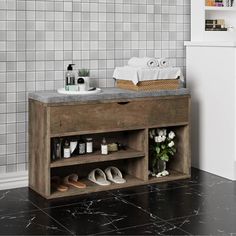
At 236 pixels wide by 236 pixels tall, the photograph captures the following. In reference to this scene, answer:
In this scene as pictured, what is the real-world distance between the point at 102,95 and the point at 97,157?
0.41 metres

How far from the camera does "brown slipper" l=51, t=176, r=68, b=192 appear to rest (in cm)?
342

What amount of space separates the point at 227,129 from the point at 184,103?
37 cm

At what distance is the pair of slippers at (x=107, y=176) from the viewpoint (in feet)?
11.8

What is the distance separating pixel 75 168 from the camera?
12.3 ft

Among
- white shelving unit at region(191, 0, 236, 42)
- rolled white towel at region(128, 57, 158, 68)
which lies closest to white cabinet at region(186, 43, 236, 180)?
white shelving unit at region(191, 0, 236, 42)

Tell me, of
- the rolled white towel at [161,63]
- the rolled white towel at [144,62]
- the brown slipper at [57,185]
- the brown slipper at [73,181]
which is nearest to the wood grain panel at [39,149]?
the brown slipper at [57,185]

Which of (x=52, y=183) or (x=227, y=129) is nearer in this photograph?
(x=52, y=183)

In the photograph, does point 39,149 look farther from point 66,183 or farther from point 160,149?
point 160,149

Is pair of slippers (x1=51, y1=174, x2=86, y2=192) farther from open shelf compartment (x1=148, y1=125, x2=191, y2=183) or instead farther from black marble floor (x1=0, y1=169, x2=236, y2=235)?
open shelf compartment (x1=148, y1=125, x2=191, y2=183)

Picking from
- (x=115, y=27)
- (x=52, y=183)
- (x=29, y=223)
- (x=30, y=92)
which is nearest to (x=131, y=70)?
(x=115, y=27)

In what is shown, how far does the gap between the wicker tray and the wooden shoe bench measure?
0.07 meters

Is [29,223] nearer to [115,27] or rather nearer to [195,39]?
[115,27]

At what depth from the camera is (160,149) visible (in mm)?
3775

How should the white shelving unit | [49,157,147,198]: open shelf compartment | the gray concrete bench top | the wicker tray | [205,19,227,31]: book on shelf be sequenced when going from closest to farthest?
the gray concrete bench top, [49,157,147,198]: open shelf compartment, the wicker tray, the white shelving unit, [205,19,227,31]: book on shelf
